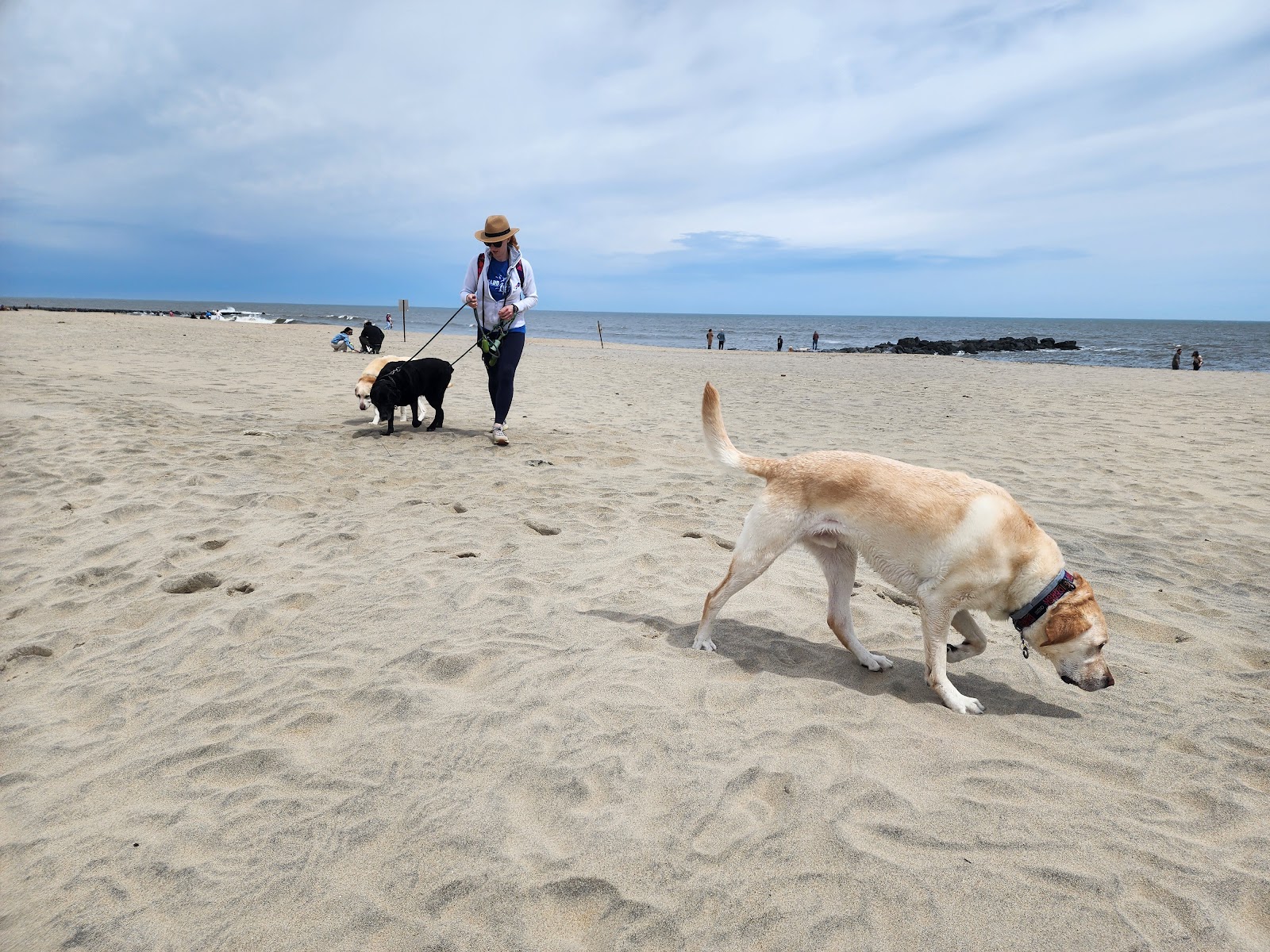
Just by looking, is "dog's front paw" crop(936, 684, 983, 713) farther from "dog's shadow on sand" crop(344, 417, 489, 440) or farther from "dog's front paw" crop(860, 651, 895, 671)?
"dog's shadow on sand" crop(344, 417, 489, 440)

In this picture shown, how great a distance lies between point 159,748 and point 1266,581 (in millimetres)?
6510

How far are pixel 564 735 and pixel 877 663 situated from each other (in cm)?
164

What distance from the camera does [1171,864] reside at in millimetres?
2180

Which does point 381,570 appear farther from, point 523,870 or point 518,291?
point 518,291

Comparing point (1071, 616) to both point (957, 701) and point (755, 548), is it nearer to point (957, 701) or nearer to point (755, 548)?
point (957, 701)

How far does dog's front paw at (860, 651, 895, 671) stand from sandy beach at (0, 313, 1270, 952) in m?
0.09

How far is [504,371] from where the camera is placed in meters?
8.11

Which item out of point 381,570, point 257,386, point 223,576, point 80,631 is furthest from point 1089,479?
point 257,386

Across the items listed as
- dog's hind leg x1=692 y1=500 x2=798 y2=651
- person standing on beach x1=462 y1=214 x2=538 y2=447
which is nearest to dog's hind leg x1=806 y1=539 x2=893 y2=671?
dog's hind leg x1=692 y1=500 x2=798 y2=651

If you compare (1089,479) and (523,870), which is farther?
(1089,479)

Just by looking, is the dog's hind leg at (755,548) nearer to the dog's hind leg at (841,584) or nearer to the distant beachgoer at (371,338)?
the dog's hind leg at (841,584)

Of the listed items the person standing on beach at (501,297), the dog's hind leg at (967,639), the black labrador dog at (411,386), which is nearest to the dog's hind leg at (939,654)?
the dog's hind leg at (967,639)

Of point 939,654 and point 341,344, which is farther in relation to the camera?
point 341,344

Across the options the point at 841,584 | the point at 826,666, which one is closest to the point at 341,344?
the point at 841,584
